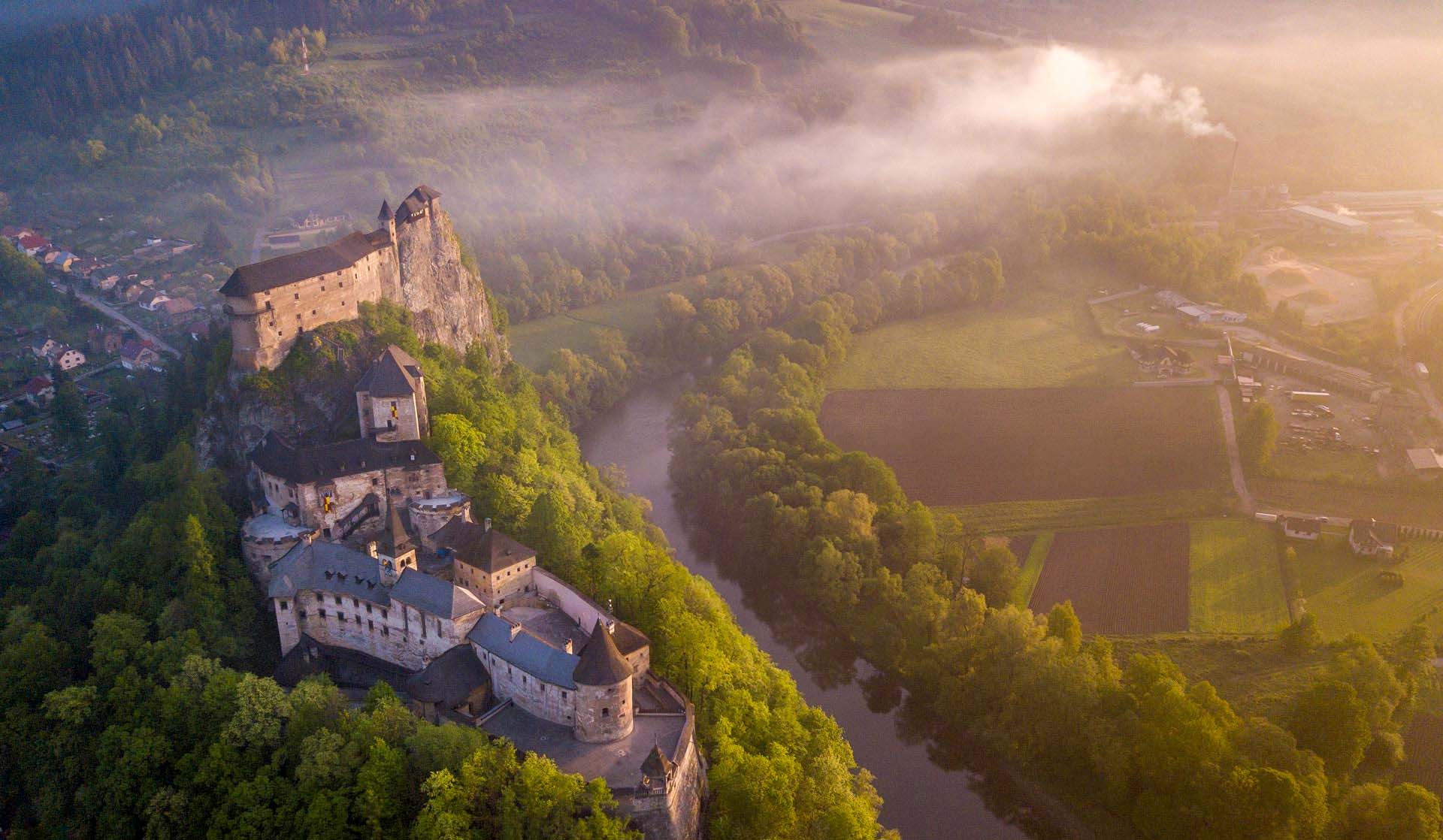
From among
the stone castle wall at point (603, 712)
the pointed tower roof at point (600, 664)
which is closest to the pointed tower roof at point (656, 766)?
the stone castle wall at point (603, 712)

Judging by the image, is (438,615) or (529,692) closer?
(529,692)

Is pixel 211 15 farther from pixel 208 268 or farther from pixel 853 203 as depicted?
pixel 853 203

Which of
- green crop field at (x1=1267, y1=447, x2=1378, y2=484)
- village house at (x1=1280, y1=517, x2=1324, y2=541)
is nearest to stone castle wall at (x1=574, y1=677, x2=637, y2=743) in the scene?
village house at (x1=1280, y1=517, x2=1324, y2=541)

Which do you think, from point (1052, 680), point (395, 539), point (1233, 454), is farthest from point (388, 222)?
point (1233, 454)

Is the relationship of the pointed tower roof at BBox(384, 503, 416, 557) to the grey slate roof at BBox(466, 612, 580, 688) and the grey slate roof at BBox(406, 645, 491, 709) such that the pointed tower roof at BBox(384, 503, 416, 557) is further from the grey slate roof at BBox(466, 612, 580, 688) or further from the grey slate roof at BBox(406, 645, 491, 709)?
the grey slate roof at BBox(406, 645, 491, 709)

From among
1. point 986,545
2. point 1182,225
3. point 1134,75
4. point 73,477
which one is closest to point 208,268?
point 73,477

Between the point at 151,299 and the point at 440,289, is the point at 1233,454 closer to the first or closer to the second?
the point at 440,289
